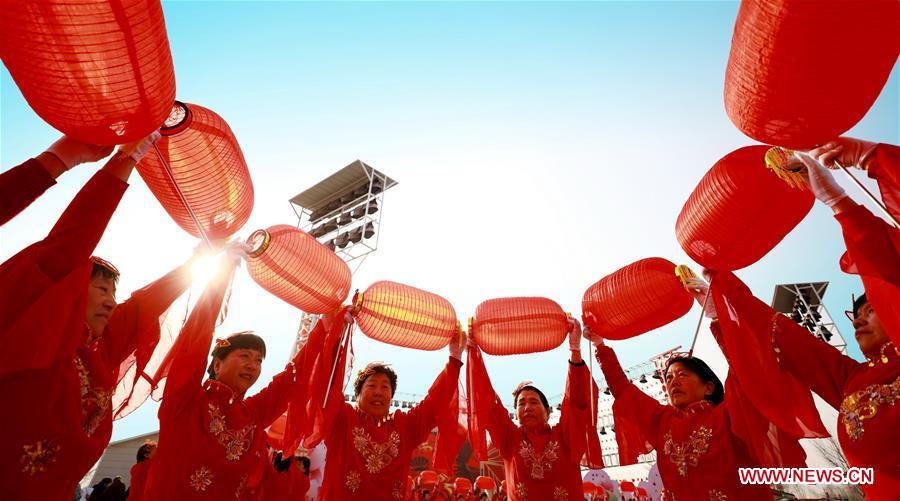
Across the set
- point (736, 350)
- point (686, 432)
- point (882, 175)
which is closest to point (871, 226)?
point (882, 175)

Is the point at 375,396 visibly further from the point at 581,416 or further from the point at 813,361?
the point at 813,361

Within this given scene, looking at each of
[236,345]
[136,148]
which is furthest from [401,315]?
[136,148]

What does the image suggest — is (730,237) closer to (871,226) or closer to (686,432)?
(871,226)

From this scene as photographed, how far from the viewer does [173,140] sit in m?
2.22

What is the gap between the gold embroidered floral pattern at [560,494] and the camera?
350 cm

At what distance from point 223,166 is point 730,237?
2769mm

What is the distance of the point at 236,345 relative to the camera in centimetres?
289

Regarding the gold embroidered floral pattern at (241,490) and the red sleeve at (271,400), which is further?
the red sleeve at (271,400)

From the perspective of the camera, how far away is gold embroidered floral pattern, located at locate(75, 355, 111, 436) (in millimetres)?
1663

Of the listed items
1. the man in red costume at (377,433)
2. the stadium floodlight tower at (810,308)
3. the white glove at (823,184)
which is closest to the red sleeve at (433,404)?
the man in red costume at (377,433)

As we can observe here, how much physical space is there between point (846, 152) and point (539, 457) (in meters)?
2.91

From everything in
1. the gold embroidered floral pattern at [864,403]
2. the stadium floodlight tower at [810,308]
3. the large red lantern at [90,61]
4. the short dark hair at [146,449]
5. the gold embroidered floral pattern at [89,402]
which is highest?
the stadium floodlight tower at [810,308]

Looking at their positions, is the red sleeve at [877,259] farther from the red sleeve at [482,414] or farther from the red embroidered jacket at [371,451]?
the red embroidered jacket at [371,451]

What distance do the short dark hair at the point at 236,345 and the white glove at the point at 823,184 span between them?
316 centimetres
